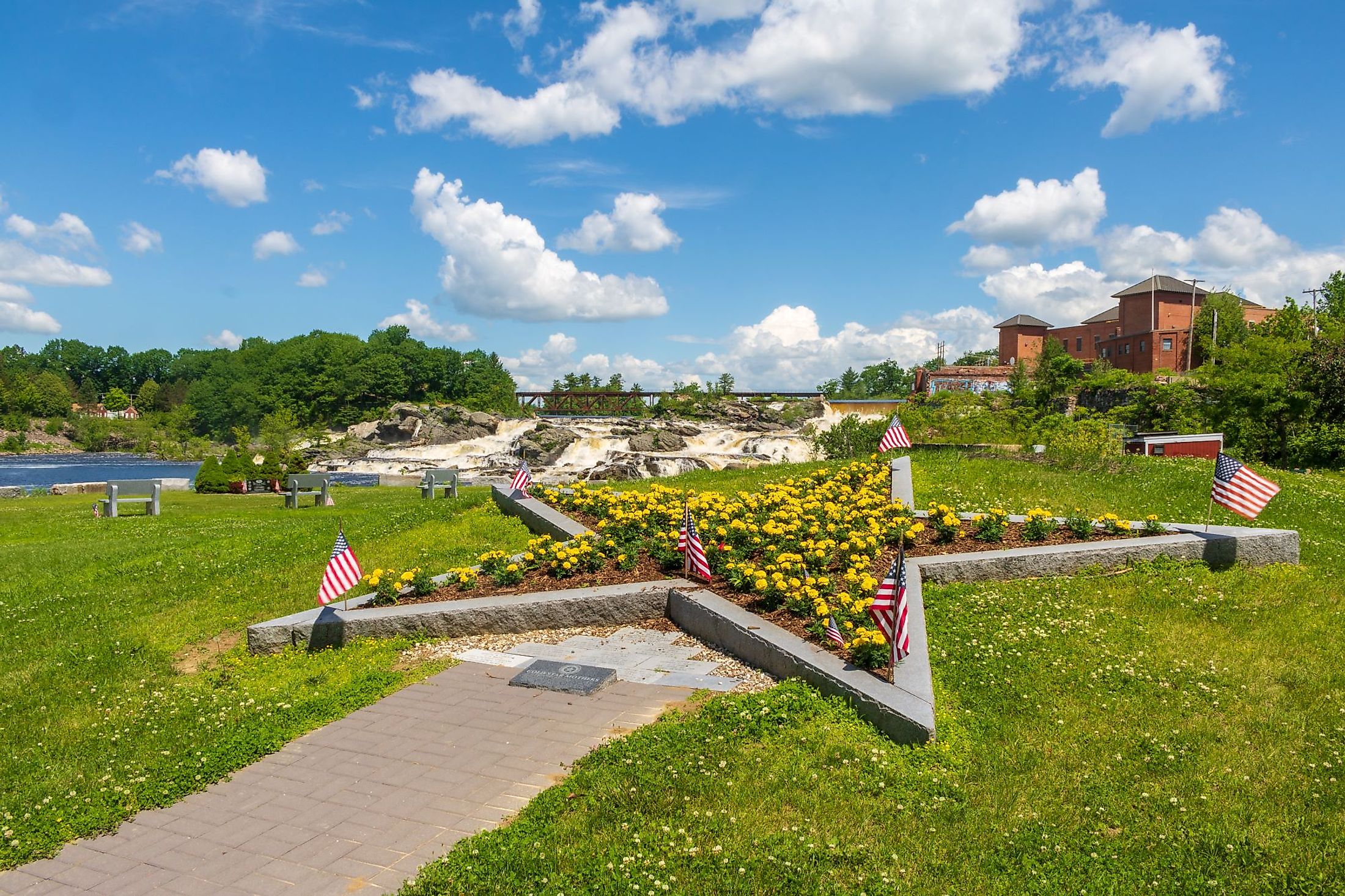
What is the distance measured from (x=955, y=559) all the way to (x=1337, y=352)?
26101 mm

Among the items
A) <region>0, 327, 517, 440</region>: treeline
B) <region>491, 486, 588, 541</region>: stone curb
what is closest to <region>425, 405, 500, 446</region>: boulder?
<region>0, 327, 517, 440</region>: treeline

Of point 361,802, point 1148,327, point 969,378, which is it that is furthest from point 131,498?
point 1148,327

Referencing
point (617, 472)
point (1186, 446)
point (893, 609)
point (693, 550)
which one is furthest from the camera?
point (617, 472)

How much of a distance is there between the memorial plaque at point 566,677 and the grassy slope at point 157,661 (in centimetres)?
107

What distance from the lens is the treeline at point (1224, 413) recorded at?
813 inches

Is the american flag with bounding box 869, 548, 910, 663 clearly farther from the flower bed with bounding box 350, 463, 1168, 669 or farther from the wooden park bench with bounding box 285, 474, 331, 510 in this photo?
the wooden park bench with bounding box 285, 474, 331, 510

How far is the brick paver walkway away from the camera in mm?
4336

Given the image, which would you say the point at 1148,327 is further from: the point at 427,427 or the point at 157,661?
the point at 157,661

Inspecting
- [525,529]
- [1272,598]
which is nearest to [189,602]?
[525,529]

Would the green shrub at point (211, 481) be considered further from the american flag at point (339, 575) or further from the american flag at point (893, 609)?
the american flag at point (893, 609)

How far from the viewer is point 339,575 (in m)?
7.95

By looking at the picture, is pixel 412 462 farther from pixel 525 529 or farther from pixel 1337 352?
pixel 1337 352

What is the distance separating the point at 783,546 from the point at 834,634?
2.83 metres

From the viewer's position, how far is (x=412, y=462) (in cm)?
5450
